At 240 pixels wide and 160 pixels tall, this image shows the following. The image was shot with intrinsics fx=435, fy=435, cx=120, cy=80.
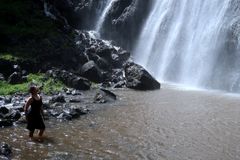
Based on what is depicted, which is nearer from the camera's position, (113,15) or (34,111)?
(34,111)

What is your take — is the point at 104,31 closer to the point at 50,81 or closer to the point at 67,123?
the point at 50,81

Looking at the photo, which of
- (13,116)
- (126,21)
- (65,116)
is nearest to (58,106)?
(65,116)

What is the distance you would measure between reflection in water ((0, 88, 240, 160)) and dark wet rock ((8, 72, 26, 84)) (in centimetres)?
955

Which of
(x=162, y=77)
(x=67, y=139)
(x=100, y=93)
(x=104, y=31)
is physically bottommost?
(x=67, y=139)

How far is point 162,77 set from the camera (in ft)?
149

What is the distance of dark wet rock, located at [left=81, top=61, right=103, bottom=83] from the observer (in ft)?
127

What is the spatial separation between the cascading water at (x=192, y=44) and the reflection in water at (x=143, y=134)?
10761 mm

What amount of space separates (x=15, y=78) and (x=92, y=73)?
24.1 ft

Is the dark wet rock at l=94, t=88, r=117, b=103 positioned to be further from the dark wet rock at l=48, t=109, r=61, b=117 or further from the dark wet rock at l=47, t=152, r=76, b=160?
the dark wet rock at l=47, t=152, r=76, b=160

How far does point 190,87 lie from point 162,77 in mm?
6491

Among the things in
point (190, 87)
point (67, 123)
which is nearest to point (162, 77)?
point (190, 87)

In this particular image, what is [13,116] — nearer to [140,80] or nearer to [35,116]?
[35,116]

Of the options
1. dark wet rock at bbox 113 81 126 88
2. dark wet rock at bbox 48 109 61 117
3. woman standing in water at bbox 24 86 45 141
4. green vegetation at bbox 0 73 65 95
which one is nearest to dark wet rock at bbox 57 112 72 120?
dark wet rock at bbox 48 109 61 117

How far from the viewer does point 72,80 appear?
35031mm
